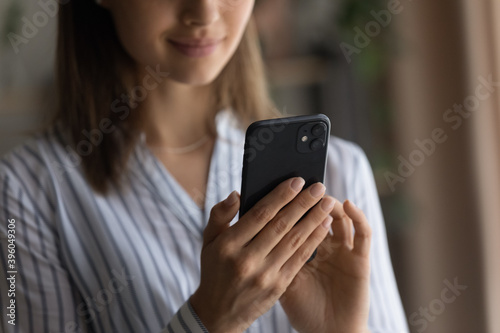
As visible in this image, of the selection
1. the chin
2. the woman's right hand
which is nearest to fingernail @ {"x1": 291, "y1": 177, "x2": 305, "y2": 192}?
the woman's right hand

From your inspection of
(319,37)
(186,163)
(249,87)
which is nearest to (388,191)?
(319,37)

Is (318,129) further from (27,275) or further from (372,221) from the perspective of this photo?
(27,275)

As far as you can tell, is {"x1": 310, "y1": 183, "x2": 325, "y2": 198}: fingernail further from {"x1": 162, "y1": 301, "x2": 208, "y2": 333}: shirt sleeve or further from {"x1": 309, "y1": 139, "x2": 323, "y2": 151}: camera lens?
{"x1": 162, "y1": 301, "x2": 208, "y2": 333}: shirt sleeve

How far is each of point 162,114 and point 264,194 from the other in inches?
13.9

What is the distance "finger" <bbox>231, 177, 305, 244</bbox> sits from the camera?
64 cm

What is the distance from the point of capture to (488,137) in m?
1.54

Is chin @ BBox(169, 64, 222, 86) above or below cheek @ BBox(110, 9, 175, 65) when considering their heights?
below

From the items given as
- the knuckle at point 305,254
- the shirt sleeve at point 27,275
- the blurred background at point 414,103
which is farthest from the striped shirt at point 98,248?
the blurred background at point 414,103

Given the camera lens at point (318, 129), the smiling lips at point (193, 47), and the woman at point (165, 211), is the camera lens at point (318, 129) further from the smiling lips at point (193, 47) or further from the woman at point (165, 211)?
the smiling lips at point (193, 47)

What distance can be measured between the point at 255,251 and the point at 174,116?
40cm

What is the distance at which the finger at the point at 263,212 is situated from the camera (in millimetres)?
643

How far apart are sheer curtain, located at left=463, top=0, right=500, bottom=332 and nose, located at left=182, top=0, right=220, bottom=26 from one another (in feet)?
3.12

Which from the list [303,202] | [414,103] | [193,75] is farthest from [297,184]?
[414,103]

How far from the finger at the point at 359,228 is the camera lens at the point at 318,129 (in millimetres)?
111
